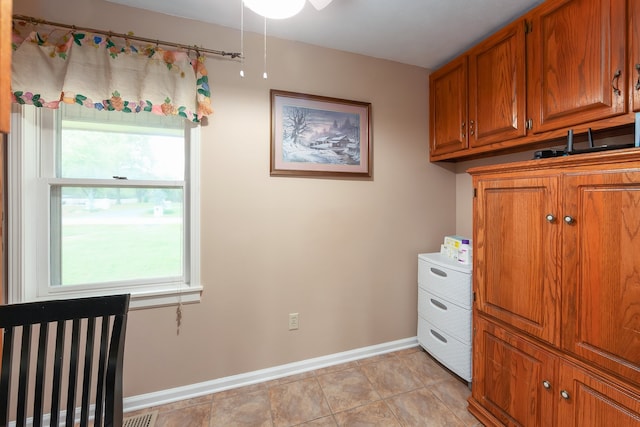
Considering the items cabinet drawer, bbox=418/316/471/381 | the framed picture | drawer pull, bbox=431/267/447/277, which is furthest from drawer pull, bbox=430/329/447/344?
the framed picture

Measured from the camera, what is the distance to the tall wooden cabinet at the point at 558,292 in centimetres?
103

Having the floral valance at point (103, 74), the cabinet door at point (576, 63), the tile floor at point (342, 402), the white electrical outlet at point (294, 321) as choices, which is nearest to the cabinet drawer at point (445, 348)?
the tile floor at point (342, 402)

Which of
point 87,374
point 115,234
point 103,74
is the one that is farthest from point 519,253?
point 103,74

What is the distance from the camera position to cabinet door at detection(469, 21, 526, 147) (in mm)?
1645

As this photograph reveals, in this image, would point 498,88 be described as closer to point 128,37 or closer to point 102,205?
point 128,37

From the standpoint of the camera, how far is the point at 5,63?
1.80 ft

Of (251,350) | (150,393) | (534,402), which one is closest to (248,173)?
(251,350)

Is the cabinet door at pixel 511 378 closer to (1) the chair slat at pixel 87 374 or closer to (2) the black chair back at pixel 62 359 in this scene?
(2) the black chair back at pixel 62 359

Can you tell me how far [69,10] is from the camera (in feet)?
5.11

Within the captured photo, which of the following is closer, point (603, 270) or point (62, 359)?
point (62, 359)

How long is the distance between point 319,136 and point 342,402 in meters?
1.84

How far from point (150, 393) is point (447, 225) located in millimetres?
2623

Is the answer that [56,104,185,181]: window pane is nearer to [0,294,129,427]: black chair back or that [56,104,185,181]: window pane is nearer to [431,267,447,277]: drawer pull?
[0,294,129,427]: black chair back

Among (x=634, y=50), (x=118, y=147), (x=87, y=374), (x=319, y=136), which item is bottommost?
(x=87, y=374)
